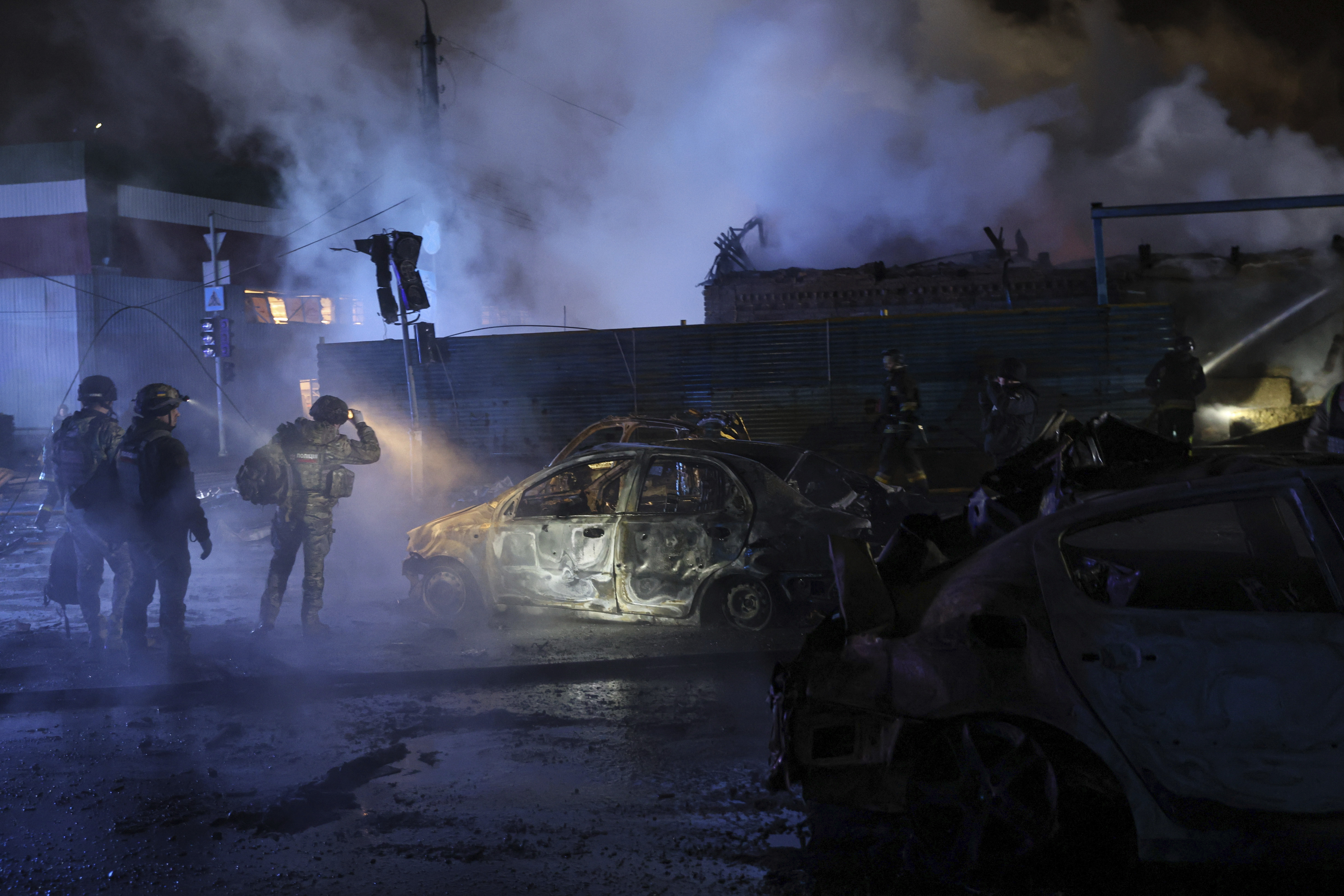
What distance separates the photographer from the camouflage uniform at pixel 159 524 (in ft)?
18.3

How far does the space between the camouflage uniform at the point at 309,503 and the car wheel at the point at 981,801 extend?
4.76 m

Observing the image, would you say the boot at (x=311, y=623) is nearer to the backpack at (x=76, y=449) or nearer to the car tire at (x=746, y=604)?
the backpack at (x=76, y=449)

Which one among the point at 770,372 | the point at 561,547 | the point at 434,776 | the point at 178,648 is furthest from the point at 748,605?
the point at 770,372

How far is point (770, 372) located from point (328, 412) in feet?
27.5

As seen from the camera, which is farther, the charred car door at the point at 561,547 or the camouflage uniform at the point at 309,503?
the camouflage uniform at the point at 309,503

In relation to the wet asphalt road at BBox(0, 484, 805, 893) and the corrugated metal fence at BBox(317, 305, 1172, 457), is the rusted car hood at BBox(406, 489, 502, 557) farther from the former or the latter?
the corrugated metal fence at BBox(317, 305, 1172, 457)

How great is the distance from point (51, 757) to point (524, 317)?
31.2 m

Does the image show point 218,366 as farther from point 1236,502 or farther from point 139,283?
point 1236,502

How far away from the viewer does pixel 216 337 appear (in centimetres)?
2612

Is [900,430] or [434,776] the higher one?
[900,430]

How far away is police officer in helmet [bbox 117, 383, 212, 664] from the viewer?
18.4ft

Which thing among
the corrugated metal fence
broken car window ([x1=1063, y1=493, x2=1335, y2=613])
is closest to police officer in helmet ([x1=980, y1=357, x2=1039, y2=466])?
the corrugated metal fence

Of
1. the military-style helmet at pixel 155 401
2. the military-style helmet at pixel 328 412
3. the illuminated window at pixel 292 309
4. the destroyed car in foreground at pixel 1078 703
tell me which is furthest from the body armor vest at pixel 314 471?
the illuminated window at pixel 292 309

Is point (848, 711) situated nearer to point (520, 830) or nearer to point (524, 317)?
point (520, 830)
